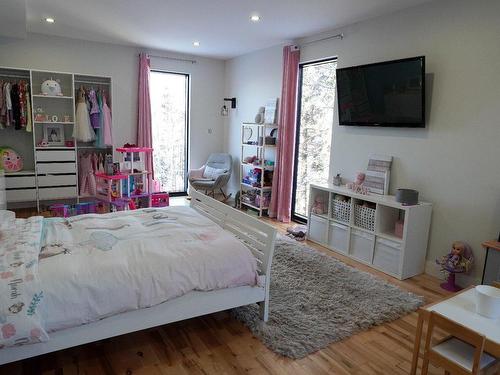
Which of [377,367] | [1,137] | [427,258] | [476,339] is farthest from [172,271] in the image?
[1,137]

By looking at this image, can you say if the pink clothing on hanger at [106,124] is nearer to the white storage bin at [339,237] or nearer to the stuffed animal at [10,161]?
the stuffed animal at [10,161]

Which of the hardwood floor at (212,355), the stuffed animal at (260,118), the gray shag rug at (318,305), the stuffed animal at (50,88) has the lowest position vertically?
the hardwood floor at (212,355)

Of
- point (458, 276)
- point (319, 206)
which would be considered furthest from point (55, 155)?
point (458, 276)

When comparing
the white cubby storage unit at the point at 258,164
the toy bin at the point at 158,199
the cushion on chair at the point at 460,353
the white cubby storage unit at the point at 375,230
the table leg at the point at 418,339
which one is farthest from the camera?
the white cubby storage unit at the point at 258,164

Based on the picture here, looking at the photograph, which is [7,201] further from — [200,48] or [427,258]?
[427,258]

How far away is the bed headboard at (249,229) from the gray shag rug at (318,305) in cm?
40

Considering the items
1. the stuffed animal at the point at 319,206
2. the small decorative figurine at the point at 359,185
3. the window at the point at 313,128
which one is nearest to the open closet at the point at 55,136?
the window at the point at 313,128

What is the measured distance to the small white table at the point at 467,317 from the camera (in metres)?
1.52

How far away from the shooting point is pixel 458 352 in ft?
5.55

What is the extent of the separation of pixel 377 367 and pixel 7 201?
518 centimetres

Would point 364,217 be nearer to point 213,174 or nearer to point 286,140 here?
point 286,140

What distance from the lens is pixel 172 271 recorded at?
213cm

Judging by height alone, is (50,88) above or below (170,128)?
above

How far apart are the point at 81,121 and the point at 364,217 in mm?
4294
